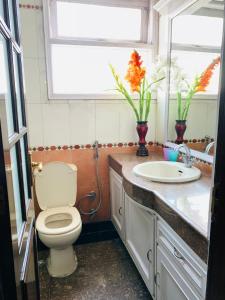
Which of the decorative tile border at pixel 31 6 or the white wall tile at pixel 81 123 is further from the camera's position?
the white wall tile at pixel 81 123

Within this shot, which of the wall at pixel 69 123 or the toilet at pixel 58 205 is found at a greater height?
the wall at pixel 69 123

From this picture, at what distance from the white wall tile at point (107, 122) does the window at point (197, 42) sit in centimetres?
72

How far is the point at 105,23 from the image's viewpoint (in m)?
2.23

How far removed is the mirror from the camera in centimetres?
161

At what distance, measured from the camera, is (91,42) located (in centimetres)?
220

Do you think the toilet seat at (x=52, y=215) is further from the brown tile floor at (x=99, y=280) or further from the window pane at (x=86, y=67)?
the window pane at (x=86, y=67)

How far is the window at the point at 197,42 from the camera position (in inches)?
62.4

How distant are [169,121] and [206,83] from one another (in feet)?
1.79

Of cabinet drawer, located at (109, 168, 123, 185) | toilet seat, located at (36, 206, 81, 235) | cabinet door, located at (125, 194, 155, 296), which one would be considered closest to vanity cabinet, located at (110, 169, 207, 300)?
cabinet door, located at (125, 194, 155, 296)

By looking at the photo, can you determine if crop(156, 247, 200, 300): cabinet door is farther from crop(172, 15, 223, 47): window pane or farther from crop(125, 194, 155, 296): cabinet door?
crop(172, 15, 223, 47): window pane

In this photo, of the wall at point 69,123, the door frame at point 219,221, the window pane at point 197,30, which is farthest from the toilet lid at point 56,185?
the door frame at point 219,221

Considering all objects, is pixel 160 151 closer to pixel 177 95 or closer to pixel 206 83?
pixel 177 95

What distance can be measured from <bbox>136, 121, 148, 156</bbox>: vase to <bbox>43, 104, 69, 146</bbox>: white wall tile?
68cm

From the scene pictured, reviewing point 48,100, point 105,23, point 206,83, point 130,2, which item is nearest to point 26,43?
point 48,100
